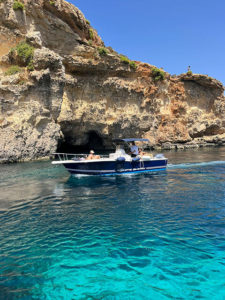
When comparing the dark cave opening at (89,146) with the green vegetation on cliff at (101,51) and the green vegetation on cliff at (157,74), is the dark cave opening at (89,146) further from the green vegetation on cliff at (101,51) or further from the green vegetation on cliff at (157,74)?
the green vegetation on cliff at (157,74)

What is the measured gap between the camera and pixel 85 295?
12.6 ft

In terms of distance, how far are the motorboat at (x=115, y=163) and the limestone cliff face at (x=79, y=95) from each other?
11293 millimetres

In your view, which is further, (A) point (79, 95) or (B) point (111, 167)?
(A) point (79, 95)

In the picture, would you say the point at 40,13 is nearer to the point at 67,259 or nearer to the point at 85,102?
the point at 85,102

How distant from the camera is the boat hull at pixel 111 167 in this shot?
14.9 metres

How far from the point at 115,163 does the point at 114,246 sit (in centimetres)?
1032

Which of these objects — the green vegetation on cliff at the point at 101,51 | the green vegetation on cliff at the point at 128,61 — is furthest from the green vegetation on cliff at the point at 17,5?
the green vegetation on cliff at the point at 128,61

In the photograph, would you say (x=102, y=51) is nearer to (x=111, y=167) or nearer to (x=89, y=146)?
(x=89, y=146)

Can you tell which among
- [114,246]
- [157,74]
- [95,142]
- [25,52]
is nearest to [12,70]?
[25,52]

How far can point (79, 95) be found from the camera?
34062 mm

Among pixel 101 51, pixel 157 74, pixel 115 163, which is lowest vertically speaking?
pixel 115 163

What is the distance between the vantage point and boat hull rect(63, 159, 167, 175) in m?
14.9

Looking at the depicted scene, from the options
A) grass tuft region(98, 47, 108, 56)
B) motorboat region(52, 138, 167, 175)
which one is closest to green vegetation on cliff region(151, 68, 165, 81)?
grass tuft region(98, 47, 108, 56)

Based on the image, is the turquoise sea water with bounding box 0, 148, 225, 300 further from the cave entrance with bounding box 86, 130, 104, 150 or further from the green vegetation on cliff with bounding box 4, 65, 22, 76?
the cave entrance with bounding box 86, 130, 104, 150
